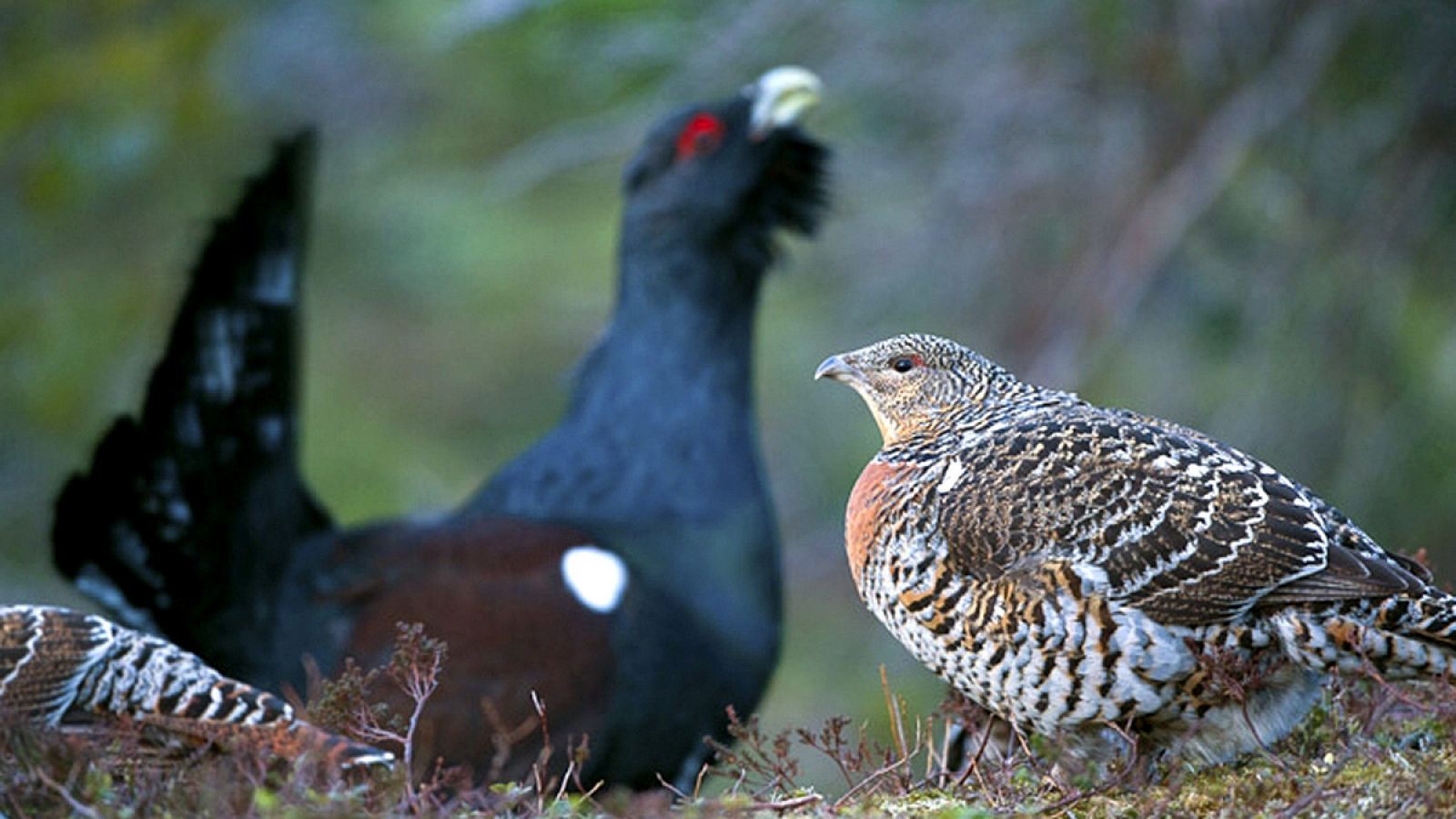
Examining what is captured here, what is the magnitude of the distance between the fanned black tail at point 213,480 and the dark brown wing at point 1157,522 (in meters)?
2.90

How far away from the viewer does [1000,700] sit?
3.86 metres

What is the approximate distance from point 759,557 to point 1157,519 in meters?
2.93

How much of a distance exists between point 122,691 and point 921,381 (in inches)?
79.3

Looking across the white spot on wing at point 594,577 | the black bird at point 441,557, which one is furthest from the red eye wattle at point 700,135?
the white spot on wing at point 594,577

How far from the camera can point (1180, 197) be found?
7465 millimetres

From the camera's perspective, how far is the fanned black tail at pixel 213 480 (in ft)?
19.5

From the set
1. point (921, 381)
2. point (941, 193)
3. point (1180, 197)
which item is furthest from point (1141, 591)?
point (941, 193)

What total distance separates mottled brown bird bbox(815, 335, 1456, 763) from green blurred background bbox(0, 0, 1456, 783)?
3365 millimetres

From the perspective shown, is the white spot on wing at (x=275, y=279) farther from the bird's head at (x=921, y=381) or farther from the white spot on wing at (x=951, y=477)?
the white spot on wing at (x=951, y=477)

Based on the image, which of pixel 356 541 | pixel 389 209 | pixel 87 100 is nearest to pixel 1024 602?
pixel 356 541

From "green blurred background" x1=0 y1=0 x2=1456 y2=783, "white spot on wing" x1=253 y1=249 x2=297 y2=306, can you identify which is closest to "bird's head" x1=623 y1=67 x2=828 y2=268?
"green blurred background" x1=0 y1=0 x2=1456 y2=783

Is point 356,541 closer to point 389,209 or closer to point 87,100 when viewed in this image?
point 87,100

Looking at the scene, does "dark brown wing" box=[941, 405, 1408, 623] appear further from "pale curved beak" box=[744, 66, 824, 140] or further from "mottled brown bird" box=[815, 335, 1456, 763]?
"pale curved beak" box=[744, 66, 824, 140]

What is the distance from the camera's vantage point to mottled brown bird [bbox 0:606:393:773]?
13.1 feet
